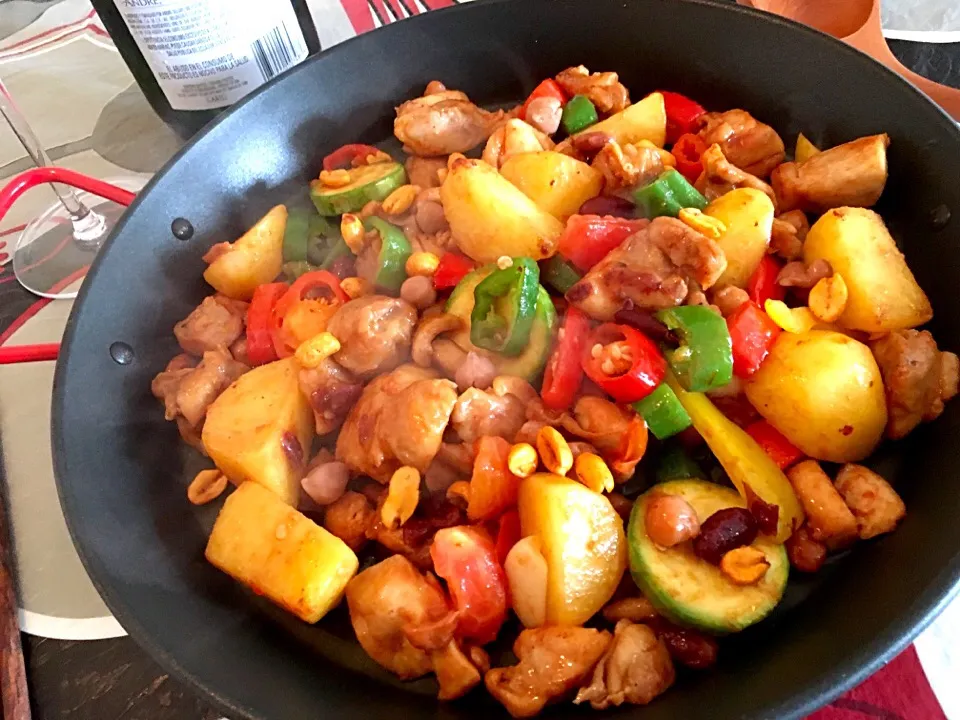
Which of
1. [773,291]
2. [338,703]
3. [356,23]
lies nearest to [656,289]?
[773,291]

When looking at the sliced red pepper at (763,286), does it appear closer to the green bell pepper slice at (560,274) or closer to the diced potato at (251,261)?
the green bell pepper slice at (560,274)

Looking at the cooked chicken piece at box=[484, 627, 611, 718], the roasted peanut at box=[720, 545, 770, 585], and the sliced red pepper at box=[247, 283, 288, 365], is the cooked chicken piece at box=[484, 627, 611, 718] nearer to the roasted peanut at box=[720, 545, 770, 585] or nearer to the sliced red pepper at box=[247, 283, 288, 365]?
the roasted peanut at box=[720, 545, 770, 585]

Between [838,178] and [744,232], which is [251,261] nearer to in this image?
[744,232]

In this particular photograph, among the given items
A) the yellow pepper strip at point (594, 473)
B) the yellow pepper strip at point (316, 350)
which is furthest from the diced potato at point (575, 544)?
the yellow pepper strip at point (316, 350)

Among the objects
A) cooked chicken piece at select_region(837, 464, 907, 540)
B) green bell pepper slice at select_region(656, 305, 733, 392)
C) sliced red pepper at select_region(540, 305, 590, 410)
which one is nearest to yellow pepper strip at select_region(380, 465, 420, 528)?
sliced red pepper at select_region(540, 305, 590, 410)

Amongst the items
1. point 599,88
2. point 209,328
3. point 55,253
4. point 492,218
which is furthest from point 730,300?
point 55,253

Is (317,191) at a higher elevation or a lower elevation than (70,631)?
higher

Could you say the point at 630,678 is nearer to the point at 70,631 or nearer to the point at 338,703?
the point at 338,703
